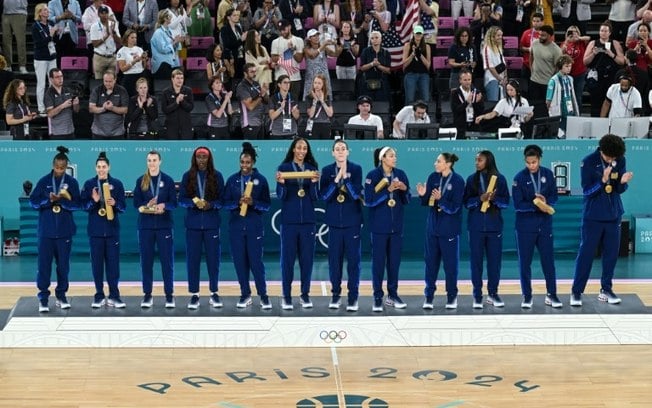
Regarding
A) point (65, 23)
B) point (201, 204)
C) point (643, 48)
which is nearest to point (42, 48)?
point (65, 23)

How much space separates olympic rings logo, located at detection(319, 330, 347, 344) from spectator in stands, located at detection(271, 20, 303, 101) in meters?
7.27

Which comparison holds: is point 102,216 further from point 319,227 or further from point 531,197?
point 531,197

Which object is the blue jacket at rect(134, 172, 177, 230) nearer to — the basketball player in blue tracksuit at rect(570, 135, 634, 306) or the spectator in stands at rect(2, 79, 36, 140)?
the basketball player in blue tracksuit at rect(570, 135, 634, 306)

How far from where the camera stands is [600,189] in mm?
14891

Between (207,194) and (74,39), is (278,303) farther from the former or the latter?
(74,39)

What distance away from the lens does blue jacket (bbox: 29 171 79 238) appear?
577 inches

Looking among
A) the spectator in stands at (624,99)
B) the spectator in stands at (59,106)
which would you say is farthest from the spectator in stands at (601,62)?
the spectator in stands at (59,106)

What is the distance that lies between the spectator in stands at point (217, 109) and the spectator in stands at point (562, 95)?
4.93 m

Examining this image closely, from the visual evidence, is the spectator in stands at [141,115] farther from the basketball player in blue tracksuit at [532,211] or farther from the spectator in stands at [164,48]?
the basketball player in blue tracksuit at [532,211]

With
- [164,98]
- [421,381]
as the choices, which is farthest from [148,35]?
[421,381]

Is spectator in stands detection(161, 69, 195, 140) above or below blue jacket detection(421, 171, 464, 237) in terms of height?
above

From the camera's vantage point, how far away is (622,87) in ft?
66.3

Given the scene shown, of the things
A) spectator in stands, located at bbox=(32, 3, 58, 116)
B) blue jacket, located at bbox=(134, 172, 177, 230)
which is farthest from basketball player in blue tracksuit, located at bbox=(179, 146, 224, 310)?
spectator in stands, located at bbox=(32, 3, 58, 116)

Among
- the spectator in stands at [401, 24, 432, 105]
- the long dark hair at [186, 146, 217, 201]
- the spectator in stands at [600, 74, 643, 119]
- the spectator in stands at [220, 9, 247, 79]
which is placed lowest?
the long dark hair at [186, 146, 217, 201]
